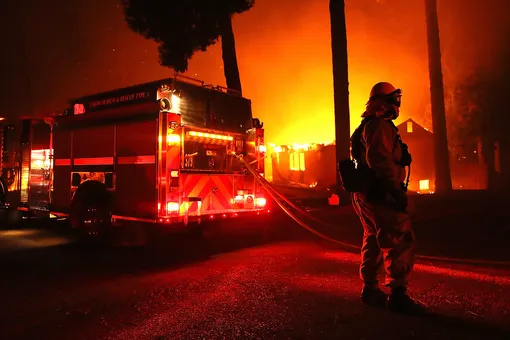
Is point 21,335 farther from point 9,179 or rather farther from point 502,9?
point 502,9

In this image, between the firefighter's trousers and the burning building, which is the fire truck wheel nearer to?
the firefighter's trousers

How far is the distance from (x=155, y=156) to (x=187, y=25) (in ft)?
30.6

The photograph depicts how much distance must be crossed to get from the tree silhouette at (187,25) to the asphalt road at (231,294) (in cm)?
876

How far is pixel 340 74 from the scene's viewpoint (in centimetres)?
1187

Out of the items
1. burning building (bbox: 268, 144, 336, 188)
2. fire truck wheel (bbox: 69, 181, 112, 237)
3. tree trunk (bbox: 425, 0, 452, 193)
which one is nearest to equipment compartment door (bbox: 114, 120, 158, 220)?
fire truck wheel (bbox: 69, 181, 112, 237)

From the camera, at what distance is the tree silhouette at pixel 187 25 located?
14.2m

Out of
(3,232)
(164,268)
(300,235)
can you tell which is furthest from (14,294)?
(3,232)

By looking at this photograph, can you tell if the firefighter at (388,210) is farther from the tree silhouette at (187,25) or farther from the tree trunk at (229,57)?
the tree silhouette at (187,25)

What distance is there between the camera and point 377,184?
348 cm

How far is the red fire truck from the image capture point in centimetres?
670

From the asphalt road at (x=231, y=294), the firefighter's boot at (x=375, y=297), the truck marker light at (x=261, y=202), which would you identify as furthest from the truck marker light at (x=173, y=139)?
the firefighter's boot at (x=375, y=297)

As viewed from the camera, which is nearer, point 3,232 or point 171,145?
point 171,145

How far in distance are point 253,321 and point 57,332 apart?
1.65 m

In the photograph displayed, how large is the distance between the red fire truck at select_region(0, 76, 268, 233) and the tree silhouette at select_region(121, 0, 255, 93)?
6.32 m
